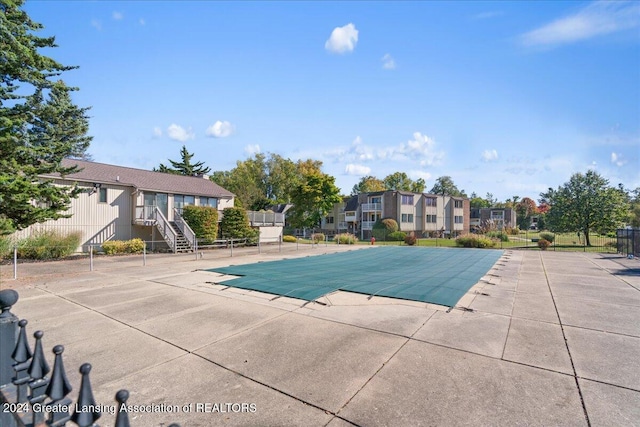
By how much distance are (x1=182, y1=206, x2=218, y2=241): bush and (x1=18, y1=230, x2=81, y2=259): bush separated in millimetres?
6937

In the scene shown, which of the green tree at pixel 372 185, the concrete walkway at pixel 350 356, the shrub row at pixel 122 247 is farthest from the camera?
the green tree at pixel 372 185

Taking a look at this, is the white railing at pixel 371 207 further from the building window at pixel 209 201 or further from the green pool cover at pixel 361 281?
the green pool cover at pixel 361 281

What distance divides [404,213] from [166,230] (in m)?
35.6

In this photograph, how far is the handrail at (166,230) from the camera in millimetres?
21125

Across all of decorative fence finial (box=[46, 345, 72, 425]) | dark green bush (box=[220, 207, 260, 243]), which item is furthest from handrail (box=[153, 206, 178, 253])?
decorative fence finial (box=[46, 345, 72, 425])

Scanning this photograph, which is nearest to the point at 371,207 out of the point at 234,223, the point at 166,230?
the point at 234,223

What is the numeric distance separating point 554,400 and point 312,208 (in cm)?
4135

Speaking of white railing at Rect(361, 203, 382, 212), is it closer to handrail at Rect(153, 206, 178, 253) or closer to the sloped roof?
the sloped roof

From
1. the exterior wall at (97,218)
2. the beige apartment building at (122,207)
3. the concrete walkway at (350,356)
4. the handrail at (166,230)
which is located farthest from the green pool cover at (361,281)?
the exterior wall at (97,218)

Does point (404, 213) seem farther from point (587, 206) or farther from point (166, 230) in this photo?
point (166, 230)

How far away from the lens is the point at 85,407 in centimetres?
181

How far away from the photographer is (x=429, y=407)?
10.9 feet

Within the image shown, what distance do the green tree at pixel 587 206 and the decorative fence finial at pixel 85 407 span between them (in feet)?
137

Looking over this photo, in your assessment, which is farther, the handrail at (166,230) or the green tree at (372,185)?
the green tree at (372,185)
